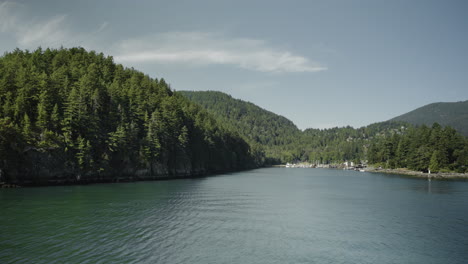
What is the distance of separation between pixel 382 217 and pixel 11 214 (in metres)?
45.1

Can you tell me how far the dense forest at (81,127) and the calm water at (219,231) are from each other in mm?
16929

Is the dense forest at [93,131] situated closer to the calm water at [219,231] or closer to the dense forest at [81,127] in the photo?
the dense forest at [81,127]

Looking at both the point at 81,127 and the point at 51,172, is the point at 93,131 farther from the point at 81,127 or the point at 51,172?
the point at 51,172

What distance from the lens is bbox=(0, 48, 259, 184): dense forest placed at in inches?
2586

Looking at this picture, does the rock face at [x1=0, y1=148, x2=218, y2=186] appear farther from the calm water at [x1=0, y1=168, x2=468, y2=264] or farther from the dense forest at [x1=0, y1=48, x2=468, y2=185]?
the calm water at [x1=0, y1=168, x2=468, y2=264]

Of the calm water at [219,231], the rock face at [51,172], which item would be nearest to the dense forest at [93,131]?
the rock face at [51,172]

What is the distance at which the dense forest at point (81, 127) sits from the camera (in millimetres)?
65688

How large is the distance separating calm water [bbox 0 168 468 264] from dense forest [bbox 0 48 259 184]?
1693 cm

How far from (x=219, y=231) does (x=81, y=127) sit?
5909 centimetres

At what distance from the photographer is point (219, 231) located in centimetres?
3228

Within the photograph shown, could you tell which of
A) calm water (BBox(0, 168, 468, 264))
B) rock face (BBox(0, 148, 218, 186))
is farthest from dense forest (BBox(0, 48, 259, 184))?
calm water (BBox(0, 168, 468, 264))

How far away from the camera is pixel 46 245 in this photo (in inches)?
973

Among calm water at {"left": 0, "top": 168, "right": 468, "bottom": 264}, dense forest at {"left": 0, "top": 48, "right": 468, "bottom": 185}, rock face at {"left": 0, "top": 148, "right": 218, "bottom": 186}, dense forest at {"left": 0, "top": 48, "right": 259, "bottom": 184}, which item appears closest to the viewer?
calm water at {"left": 0, "top": 168, "right": 468, "bottom": 264}

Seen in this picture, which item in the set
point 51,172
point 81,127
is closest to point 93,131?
point 81,127
